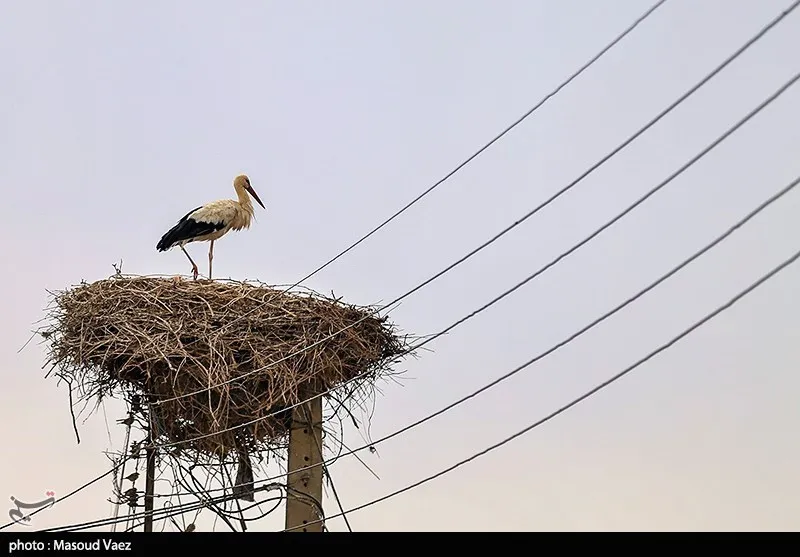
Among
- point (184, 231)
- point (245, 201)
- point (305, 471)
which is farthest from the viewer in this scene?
point (245, 201)

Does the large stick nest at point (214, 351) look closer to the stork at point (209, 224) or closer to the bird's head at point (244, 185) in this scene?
the stork at point (209, 224)

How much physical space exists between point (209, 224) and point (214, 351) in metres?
1.90

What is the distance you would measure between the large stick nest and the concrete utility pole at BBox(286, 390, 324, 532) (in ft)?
0.23

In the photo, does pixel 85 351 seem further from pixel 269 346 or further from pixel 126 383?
pixel 269 346

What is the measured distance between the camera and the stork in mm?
5703

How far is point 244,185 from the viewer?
652 cm

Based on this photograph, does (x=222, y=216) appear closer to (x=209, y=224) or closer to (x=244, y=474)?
(x=209, y=224)

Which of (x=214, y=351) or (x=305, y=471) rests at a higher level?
(x=214, y=351)

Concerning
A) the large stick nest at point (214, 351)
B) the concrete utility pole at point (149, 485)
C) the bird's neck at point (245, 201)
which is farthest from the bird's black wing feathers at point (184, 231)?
the concrete utility pole at point (149, 485)

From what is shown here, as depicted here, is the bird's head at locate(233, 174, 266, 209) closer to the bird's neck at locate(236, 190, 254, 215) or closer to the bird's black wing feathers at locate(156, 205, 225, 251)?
the bird's neck at locate(236, 190, 254, 215)

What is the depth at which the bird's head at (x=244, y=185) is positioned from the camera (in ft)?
21.3

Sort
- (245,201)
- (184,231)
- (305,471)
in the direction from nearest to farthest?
(305,471) → (184,231) → (245,201)

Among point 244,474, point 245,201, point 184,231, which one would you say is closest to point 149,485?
point 244,474
